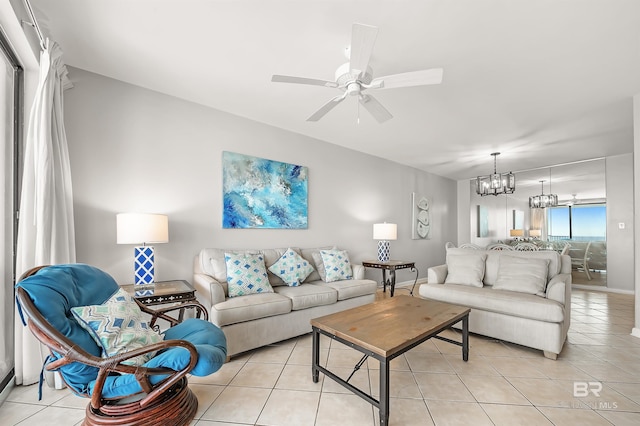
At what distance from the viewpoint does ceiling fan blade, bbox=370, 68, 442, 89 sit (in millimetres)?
1783

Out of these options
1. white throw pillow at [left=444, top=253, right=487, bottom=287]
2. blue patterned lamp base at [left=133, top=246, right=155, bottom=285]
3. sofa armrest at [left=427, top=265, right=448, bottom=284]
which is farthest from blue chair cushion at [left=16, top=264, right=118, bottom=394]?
white throw pillow at [left=444, top=253, right=487, bottom=287]

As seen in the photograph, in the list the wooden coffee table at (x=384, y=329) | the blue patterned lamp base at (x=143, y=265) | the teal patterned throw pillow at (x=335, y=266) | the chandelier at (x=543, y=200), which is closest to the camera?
the wooden coffee table at (x=384, y=329)

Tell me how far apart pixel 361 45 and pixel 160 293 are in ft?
7.49

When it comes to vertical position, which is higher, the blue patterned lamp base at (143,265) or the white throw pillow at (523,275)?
the blue patterned lamp base at (143,265)

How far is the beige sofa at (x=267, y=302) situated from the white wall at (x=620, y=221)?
4.96 meters

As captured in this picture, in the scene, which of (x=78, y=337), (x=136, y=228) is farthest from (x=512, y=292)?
(x=136, y=228)

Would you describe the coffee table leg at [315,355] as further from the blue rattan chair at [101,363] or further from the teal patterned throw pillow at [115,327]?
the teal patterned throw pillow at [115,327]

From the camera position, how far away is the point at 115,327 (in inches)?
56.1

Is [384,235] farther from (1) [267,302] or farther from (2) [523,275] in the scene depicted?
(1) [267,302]

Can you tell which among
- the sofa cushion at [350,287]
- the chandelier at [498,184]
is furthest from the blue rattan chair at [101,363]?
the chandelier at [498,184]

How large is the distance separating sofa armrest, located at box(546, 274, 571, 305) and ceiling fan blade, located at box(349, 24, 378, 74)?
103 inches

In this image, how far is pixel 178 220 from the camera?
2.99 meters

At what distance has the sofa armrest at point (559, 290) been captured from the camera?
253 centimetres

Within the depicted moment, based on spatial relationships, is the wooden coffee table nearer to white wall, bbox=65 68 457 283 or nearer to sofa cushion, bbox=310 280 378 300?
sofa cushion, bbox=310 280 378 300
